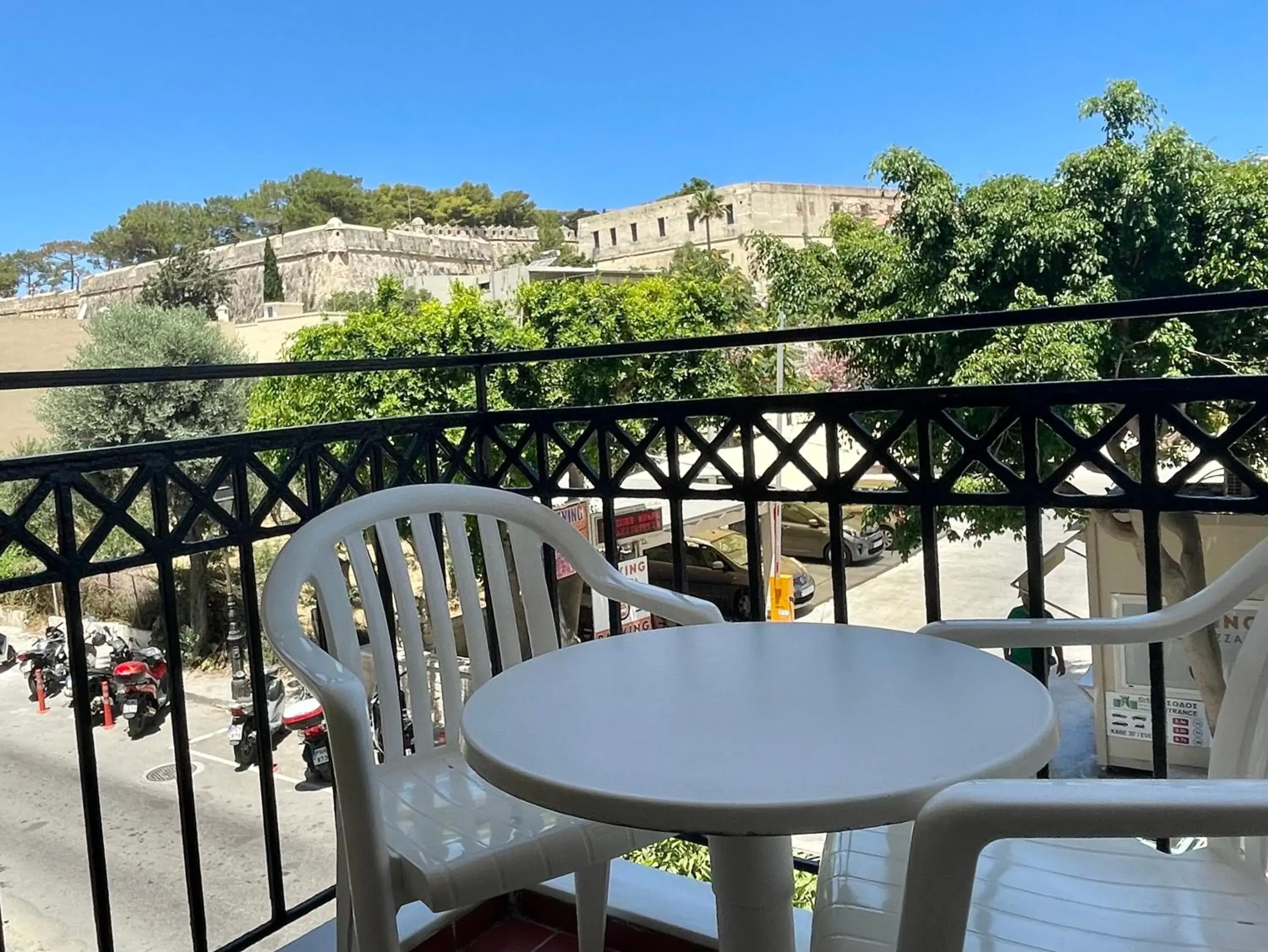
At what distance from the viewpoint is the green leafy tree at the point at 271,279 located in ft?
106

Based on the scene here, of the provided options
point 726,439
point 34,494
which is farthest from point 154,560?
point 726,439

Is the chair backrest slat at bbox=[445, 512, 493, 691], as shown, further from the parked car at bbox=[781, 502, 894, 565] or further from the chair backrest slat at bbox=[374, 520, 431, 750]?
the parked car at bbox=[781, 502, 894, 565]

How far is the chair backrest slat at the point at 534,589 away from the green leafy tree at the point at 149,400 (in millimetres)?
11923

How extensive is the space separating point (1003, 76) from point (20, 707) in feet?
144

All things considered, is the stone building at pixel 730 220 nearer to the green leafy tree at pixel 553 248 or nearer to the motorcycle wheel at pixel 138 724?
the green leafy tree at pixel 553 248

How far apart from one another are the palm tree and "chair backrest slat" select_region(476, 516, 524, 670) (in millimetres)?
32220

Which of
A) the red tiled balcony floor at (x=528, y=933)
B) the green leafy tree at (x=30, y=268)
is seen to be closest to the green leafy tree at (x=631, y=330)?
the red tiled balcony floor at (x=528, y=933)

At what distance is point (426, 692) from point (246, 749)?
867 centimetres

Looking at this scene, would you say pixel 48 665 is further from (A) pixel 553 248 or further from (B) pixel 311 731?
(A) pixel 553 248

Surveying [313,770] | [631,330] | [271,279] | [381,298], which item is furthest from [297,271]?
[313,770]

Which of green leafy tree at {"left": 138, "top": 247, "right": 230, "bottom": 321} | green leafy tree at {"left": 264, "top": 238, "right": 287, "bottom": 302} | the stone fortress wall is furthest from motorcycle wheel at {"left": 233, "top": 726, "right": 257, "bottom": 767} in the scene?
green leafy tree at {"left": 264, "top": 238, "right": 287, "bottom": 302}

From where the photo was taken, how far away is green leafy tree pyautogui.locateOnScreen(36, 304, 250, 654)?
1436 centimetres

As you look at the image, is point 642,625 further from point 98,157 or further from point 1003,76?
point 98,157

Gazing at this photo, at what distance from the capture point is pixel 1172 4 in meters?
31.3
